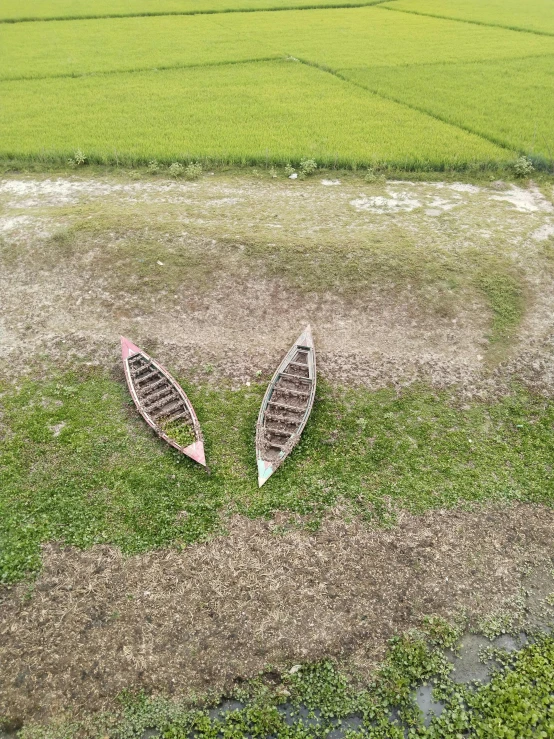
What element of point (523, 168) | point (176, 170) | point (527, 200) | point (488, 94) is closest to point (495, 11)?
point (488, 94)

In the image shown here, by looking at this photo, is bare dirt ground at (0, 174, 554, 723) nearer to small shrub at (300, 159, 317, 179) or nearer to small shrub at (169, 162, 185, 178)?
small shrub at (169, 162, 185, 178)

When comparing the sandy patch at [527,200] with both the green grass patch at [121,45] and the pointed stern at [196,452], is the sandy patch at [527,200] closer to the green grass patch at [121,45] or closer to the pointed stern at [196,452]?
the pointed stern at [196,452]

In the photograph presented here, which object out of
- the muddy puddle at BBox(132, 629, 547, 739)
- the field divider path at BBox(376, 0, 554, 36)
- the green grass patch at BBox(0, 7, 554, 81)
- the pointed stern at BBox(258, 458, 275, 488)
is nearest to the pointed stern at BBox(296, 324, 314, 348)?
the pointed stern at BBox(258, 458, 275, 488)

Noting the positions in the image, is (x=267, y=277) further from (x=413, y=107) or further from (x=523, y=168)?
(x=413, y=107)

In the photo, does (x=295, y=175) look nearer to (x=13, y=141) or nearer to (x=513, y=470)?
(x=13, y=141)

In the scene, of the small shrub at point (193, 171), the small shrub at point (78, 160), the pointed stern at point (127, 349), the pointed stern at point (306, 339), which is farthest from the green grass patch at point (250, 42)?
the pointed stern at point (306, 339)

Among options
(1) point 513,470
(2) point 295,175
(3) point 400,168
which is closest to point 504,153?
(3) point 400,168
